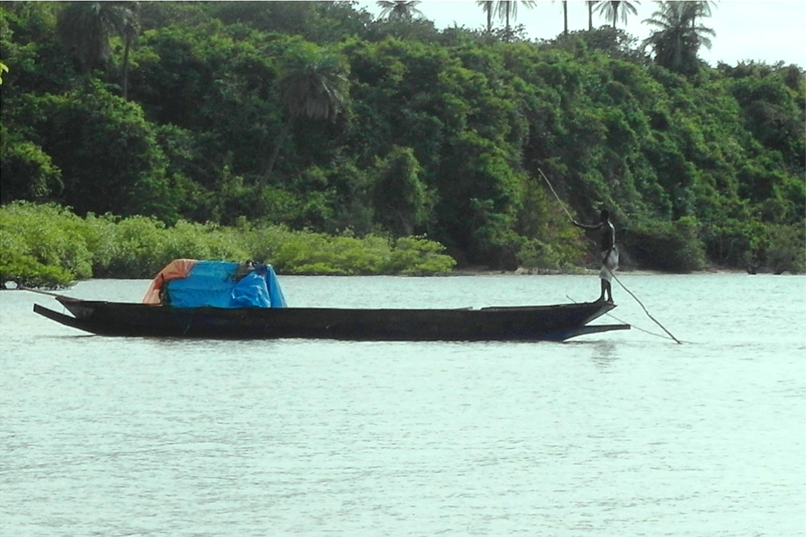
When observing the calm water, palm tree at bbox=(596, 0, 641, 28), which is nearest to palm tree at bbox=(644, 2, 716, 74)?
palm tree at bbox=(596, 0, 641, 28)

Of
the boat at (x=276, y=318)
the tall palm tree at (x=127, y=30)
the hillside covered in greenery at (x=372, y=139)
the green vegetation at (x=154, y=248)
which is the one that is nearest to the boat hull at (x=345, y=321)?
the boat at (x=276, y=318)

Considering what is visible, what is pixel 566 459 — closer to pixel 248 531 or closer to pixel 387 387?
pixel 248 531

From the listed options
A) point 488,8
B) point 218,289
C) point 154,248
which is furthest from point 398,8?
point 218,289

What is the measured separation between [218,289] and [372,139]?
42.6 m

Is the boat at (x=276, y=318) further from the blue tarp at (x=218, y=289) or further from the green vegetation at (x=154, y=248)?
the green vegetation at (x=154, y=248)

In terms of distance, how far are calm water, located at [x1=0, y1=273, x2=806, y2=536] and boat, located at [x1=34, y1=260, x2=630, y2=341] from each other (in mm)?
298

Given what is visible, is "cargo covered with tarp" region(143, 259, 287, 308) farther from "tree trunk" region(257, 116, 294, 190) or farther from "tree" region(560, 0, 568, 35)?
"tree" region(560, 0, 568, 35)

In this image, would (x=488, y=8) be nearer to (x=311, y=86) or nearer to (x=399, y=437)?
(x=311, y=86)

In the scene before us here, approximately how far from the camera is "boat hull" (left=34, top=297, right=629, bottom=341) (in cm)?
2292

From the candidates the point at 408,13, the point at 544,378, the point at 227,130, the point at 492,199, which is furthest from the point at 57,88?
the point at 544,378

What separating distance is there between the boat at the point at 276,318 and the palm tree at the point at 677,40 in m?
59.0

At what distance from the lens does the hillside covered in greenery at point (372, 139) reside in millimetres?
59281

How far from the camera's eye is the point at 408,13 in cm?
7975

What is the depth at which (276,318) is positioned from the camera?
76.3 ft
